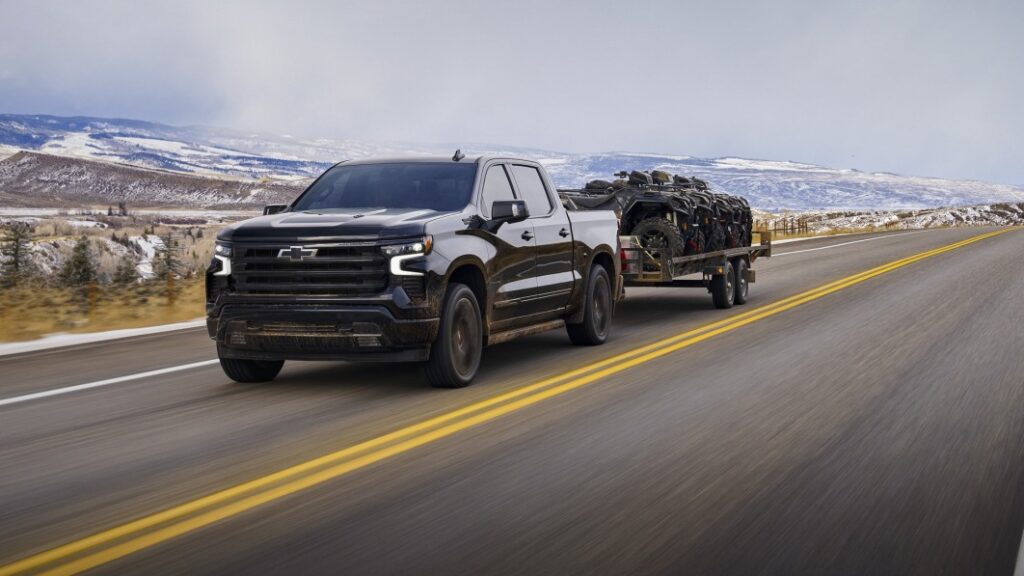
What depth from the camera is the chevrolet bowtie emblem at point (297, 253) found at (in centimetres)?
833

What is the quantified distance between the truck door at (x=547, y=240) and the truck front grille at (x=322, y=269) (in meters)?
2.14

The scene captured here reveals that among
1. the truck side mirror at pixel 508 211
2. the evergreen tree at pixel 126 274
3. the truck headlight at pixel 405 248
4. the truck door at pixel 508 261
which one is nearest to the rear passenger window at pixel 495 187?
the truck door at pixel 508 261

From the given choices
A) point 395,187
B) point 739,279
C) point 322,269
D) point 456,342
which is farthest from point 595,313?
point 739,279

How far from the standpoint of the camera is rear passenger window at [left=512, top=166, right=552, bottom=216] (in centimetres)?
1047

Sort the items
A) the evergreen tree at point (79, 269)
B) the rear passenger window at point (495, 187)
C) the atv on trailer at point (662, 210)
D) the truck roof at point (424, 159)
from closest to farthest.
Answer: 1. the rear passenger window at point (495, 187)
2. the truck roof at point (424, 159)
3. the atv on trailer at point (662, 210)
4. the evergreen tree at point (79, 269)

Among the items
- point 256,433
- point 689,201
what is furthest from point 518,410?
point 689,201

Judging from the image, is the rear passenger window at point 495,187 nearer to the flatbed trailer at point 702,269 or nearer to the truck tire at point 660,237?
the flatbed trailer at point 702,269

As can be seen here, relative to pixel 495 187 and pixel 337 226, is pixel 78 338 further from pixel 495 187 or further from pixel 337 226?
pixel 337 226

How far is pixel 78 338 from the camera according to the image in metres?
13.1

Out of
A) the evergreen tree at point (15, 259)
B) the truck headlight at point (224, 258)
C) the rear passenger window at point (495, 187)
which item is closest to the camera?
the truck headlight at point (224, 258)

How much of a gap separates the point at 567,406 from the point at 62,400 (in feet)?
12.7

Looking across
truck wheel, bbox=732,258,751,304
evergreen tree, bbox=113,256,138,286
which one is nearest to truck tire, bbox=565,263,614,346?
truck wheel, bbox=732,258,751,304

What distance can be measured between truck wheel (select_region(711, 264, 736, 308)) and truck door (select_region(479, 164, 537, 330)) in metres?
6.27

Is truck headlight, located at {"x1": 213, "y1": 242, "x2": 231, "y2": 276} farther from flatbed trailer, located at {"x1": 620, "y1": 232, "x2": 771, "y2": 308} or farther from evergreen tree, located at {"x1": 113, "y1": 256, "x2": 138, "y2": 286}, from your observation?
evergreen tree, located at {"x1": 113, "y1": 256, "x2": 138, "y2": 286}
